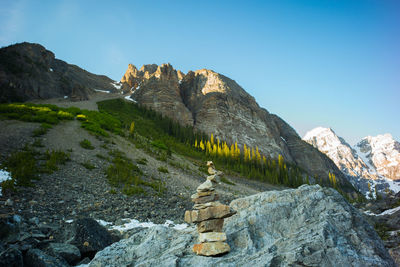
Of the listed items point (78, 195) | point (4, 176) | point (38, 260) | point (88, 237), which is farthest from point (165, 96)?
point (38, 260)

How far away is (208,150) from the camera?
6103cm

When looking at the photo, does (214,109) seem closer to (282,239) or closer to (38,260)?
(38,260)

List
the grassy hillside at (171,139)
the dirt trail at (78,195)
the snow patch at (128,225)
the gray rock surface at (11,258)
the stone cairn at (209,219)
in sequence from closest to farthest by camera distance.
Answer: the stone cairn at (209,219) → the gray rock surface at (11,258) → the snow patch at (128,225) → the dirt trail at (78,195) → the grassy hillside at (171,139)

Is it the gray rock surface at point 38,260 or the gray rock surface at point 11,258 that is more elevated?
the gray rock surface at point 11,258

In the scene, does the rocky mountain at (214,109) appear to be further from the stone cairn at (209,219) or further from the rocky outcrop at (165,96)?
the stone cairn at (209,219)

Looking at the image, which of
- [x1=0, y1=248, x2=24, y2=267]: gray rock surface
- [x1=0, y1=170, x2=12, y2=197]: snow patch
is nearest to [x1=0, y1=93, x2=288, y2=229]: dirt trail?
[x1=0, y1=170, x2=12, y2=197]: snow patch

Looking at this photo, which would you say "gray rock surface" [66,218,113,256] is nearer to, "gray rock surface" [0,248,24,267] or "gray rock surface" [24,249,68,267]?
"gray rock surface" [24,249,68,267]

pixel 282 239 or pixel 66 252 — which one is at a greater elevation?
pixel 282 239

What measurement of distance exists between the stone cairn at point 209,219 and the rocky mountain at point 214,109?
68.5 metres

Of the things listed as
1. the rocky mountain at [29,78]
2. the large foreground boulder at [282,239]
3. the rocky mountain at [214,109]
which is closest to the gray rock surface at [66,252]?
A: the large foreground boulder at [282,239]

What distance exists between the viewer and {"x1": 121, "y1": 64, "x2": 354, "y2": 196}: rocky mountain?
249 ft

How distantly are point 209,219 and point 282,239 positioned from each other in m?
1.58

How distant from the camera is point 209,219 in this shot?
4699mm

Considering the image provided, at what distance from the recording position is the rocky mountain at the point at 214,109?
249 ft
